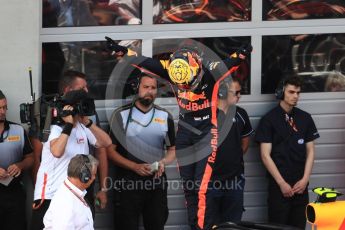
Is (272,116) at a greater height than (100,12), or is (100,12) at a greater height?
(100,12)

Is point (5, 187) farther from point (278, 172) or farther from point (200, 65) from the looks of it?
point (278, 172)

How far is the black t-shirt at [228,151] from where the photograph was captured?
803 centimetres

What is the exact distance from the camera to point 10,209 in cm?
821

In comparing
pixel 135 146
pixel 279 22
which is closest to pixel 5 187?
pixel 135 146

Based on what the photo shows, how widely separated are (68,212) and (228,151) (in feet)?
8.23

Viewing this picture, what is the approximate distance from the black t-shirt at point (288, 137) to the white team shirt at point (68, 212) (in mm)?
3079

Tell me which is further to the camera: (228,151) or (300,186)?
(300,186)

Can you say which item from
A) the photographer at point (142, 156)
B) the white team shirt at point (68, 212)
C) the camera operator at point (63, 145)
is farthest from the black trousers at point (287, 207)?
the white team shirt at point (68, 212)

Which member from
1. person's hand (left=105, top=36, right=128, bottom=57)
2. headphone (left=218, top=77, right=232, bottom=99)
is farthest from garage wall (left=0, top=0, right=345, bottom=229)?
person's hand (left=105, top=36, right=128, bottom=57)

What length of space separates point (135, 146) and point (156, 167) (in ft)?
1.19

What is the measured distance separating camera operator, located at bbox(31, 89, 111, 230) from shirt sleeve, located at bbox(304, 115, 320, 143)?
2.45 meters

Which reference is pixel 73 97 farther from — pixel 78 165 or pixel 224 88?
pixel 224 88

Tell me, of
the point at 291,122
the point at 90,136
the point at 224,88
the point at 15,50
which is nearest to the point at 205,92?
the point at 224,88

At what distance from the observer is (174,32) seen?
9.15 metres
